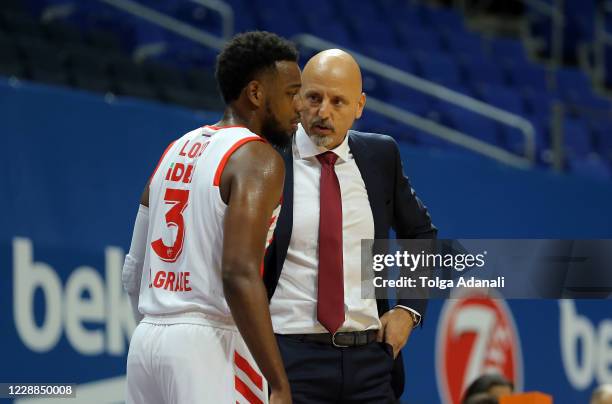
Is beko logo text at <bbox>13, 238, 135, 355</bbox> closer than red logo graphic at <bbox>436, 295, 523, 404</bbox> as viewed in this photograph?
Yes

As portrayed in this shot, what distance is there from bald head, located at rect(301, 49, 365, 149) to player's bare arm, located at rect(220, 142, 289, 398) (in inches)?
25.9

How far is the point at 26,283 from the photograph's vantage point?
5.48m

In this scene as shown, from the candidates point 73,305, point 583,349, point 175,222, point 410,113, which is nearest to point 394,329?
point 175,222

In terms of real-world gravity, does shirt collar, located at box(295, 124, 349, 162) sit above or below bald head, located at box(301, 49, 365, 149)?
below

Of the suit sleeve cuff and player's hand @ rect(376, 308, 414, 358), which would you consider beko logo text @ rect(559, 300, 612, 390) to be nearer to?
the suit sleeve cuff

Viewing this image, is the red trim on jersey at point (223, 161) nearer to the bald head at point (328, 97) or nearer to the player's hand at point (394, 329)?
the bald head at point (328, 97)

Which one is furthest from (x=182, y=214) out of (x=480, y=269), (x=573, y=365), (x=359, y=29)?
(x=359, y=29)

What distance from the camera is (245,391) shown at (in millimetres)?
3162

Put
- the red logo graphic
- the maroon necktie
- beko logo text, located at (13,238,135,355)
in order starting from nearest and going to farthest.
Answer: the maroon necktie, beko logo text, located at (13,238,135,355), the red logo graphic

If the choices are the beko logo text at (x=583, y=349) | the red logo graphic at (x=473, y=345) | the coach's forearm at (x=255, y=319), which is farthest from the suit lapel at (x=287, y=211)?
the beko logo text at (x=583, y=349)

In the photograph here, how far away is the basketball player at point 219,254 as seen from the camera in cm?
299

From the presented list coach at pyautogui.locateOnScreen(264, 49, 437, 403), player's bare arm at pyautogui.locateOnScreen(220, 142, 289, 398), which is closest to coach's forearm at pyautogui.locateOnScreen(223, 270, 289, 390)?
player's bare arm at pyautogui.locateOnScreen(220, 142, 289, 398)

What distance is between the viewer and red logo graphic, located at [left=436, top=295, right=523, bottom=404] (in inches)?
291

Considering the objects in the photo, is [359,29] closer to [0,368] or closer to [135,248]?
[0,368]
